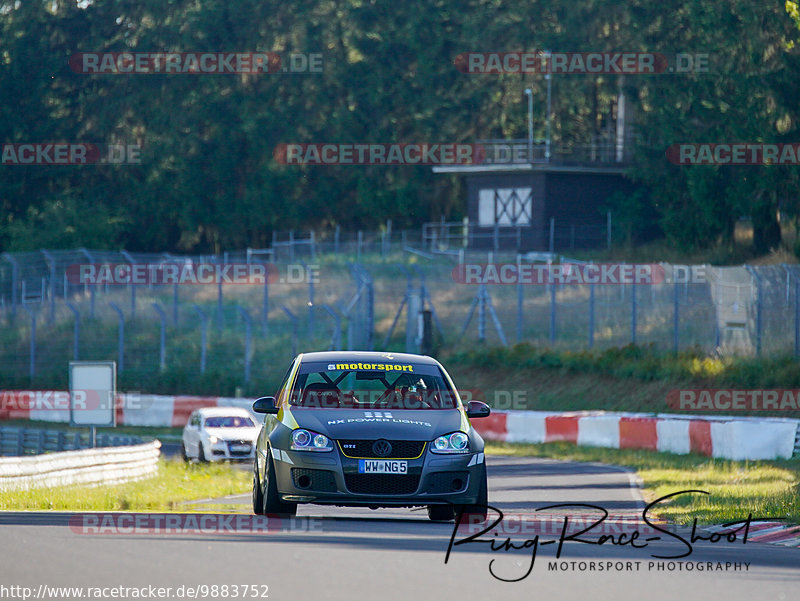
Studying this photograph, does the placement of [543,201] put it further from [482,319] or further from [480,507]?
[480,507]

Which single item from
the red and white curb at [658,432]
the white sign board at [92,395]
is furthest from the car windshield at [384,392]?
the red and white curb at [658,432]

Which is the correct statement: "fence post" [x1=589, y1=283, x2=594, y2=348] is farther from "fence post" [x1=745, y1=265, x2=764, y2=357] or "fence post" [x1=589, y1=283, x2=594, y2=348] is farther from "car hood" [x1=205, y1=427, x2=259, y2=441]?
"car hood" [x1=205, y1=427, x2=259, y2=441]

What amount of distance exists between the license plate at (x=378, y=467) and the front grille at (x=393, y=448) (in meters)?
0.05

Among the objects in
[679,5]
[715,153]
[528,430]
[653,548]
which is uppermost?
[679,5]

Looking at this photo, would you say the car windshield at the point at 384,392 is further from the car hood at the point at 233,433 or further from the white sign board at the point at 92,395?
the car hood at the point at 233,433

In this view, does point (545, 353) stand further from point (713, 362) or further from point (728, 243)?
point (728, 243)

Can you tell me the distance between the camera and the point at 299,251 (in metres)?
74.7

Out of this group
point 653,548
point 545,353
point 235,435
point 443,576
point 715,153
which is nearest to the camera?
point 443,576

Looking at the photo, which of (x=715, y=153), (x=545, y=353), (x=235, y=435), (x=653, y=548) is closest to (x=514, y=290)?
(x=545, y=353)

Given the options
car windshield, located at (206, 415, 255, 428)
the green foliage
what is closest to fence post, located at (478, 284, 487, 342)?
car windshield, located at (206, 415, 255, 428)

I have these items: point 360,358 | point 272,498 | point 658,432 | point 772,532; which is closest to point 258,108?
point 658,432

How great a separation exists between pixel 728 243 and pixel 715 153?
4.64 m

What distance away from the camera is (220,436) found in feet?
89.1

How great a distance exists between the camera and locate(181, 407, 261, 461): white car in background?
1062 inches
